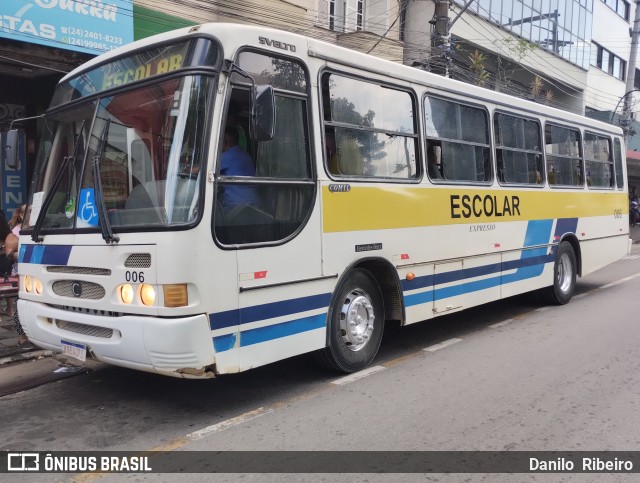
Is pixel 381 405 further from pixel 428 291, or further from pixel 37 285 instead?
pixel 37 285

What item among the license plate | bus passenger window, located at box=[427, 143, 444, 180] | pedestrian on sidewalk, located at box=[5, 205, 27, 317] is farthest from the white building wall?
the license plate

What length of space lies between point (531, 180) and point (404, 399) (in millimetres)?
4591

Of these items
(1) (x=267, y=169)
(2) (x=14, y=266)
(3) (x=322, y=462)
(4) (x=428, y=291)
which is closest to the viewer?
(3) (x=322, y=462)

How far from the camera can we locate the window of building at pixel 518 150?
7.24 metres

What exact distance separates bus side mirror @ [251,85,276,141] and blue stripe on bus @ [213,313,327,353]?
1484 millimetres

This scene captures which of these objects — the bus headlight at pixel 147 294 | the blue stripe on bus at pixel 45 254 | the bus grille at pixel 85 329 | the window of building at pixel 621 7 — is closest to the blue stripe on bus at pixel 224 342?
the bus headlight at pixel 147 294

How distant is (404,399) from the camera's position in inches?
183

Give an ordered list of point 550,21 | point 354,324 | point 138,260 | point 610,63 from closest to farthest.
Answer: point 138,260 < point 354,324 < point 550,21 < point 610,63

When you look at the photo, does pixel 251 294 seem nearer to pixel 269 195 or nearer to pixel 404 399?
pixel 269 195

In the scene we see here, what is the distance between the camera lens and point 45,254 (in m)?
4.57

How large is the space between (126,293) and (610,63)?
3917 centimetres

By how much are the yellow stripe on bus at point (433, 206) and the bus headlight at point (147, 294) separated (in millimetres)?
1635

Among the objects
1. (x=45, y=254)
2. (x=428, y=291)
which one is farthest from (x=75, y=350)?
(x=428, y=291)

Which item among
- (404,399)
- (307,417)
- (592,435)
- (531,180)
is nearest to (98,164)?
(307,417)
